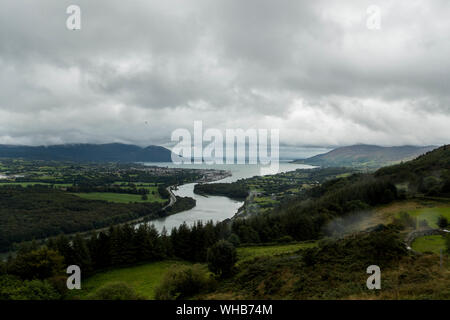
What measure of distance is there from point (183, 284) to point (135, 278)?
41.5 feet

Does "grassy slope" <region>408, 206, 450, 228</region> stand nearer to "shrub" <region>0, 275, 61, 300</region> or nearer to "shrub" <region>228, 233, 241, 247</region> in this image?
Result: "shrub" <region>228, 233, 241, 247</region>

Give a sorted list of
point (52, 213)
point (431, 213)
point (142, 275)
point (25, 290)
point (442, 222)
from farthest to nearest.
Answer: point (52, 213), point (431, 213), point (142, 275), point (442, 222), point (25, 290)

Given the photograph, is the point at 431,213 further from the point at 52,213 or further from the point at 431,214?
the point at 52,213

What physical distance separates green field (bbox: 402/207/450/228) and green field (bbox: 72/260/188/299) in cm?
3207

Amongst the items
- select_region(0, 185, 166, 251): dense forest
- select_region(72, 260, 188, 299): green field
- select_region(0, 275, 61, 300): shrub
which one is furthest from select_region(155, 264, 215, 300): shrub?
select_region(0, 185, 166, 251): dense forest

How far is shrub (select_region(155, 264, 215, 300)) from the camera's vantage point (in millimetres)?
17938

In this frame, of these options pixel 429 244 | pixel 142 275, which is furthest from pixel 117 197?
pixel 429 244

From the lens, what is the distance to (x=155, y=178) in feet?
563

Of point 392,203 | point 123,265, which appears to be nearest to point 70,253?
point 123,265

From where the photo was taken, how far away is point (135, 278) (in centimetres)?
2773

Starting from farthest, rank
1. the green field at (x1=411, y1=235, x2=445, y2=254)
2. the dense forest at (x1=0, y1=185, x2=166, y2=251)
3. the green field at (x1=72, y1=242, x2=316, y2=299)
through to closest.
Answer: the dense forest at (x1=0, y1=185, x2=166, y2=251), the green field at (x1=72, y1=242, x2=316, y2=299), the green field at (x1=411, y1=235, x2=445, y2=254)

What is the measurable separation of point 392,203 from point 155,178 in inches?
6016
